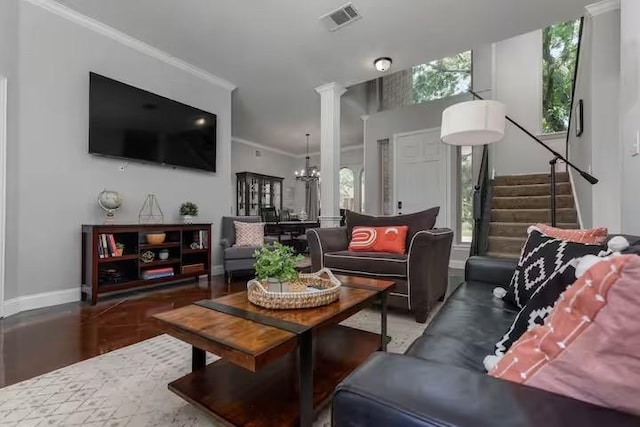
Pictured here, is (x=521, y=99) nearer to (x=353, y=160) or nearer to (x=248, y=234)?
(x=353, y=160)

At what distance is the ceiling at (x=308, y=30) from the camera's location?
9.79 ft

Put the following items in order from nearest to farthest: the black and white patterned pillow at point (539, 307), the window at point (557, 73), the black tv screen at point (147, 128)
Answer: the black and white patterned pillow at point (539, 307)
the black tv screen at point (147, 128)
the window at point (557, 73)

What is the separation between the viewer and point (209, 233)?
398 centimetres

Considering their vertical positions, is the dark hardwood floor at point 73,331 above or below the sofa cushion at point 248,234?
below

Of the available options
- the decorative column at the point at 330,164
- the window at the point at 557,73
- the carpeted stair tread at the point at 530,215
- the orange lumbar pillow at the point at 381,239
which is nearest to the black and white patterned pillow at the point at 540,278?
the orange lumbar pillow at the point at 381,239

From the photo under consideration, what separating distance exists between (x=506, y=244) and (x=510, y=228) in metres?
0.30

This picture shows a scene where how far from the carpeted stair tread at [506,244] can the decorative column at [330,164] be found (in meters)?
2.07

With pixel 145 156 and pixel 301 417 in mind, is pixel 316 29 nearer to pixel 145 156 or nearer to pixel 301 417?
pixel 145 156

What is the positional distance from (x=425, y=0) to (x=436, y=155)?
285cm

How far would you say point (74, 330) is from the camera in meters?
2.33

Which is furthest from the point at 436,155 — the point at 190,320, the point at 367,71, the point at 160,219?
the point at 190,320

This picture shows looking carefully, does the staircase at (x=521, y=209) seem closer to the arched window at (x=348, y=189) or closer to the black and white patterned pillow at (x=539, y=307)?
the black and white patterned pillow at (x=539, y=307)

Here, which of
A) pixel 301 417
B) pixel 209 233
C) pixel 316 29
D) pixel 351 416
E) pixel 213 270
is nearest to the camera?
pixel 351 416

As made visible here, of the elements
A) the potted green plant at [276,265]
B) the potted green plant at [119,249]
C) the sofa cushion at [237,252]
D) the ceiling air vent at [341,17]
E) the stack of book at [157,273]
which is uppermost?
the ceiling air vent at [341,17]
